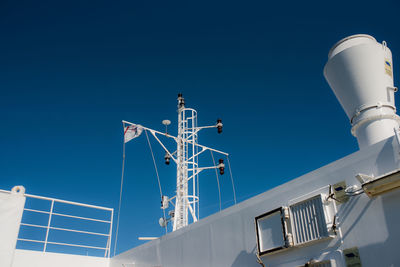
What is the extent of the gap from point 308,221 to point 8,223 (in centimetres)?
836

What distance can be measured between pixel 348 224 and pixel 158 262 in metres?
6.36

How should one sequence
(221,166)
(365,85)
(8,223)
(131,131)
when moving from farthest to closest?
(221,166) < (131,131) < (8,223) < (365,85)

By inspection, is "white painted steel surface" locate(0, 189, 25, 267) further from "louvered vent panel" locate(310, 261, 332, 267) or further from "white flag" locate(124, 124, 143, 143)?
"louvered vent panel" locate(310, 261, 332, 267)

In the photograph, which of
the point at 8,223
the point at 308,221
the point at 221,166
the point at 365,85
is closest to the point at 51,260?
the point at 8,223

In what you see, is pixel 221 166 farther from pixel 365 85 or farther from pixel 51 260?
pixel 365 85

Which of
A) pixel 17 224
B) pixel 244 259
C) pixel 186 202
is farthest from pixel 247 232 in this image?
pixel 17 224

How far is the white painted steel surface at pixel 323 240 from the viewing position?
17.9ft

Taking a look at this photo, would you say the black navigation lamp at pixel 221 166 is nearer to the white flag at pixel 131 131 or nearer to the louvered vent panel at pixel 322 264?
the white flag at pixel 131 131

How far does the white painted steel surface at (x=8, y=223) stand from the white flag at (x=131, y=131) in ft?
16.6

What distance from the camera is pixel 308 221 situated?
6.43m

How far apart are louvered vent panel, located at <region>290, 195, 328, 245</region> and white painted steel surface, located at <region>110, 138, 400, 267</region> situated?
149 millimetres

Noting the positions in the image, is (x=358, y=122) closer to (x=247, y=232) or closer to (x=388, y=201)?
(x=388, y=201)

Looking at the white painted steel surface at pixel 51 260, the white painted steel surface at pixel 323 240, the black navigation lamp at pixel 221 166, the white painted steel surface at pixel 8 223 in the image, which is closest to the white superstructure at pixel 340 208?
the white painted steel surface at pixel 323 240

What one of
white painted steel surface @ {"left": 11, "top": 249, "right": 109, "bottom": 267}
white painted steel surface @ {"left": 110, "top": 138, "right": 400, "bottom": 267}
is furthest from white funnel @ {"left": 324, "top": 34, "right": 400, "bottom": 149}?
white painted steel surface @ {"left": 11, "top": 249, "right": 109, "bottom": 267}
